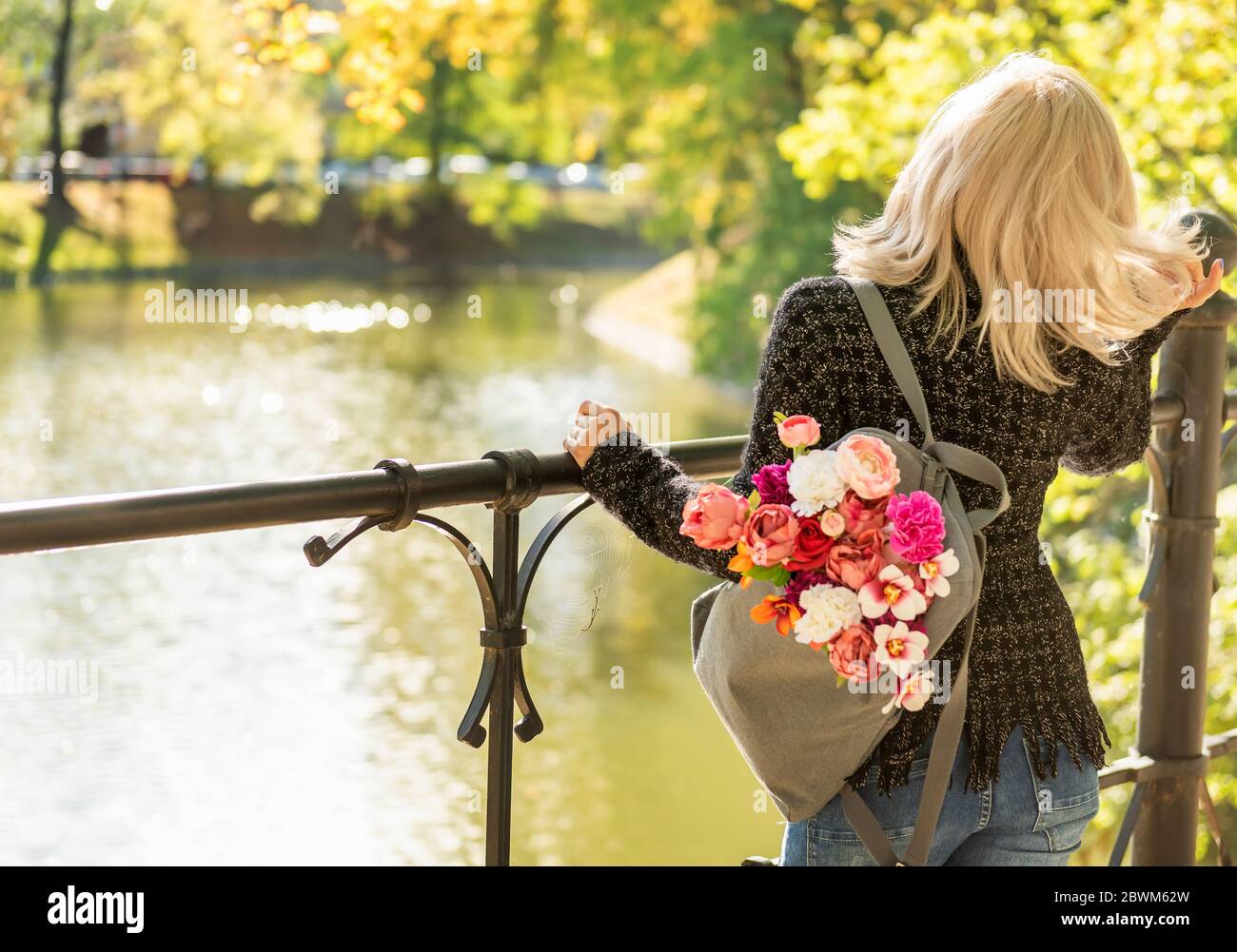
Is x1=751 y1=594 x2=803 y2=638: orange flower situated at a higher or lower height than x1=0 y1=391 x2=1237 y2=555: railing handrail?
lower

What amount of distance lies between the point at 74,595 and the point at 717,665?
1312 cm

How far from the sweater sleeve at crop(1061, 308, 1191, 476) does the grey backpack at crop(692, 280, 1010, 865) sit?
253mm

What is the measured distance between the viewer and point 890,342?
1.74 m

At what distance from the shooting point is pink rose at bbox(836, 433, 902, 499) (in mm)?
1637

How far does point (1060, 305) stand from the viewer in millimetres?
1788

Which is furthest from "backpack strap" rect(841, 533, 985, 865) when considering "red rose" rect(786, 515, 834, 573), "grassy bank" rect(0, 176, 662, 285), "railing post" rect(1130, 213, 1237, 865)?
"grassy bank" rect(0, 176, 662, 285)

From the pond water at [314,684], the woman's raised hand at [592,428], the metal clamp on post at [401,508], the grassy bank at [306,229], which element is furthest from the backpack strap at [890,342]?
the grassy bank at [306,229]

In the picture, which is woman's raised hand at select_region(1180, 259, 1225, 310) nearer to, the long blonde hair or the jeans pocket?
the long blonde hair

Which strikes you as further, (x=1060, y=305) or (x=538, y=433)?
(x=538, y=433)

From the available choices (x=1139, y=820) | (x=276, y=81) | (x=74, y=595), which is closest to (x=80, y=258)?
(x=276, y=81)

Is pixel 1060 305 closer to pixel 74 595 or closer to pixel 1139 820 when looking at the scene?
pixel 1139 820

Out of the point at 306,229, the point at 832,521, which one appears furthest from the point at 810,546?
the point at 306,229

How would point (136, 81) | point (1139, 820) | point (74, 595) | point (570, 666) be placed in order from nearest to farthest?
point (1139, 820) < point (570, 666) < point (74, 595) < point (136, 81)

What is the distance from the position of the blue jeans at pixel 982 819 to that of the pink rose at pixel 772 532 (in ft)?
1.11
